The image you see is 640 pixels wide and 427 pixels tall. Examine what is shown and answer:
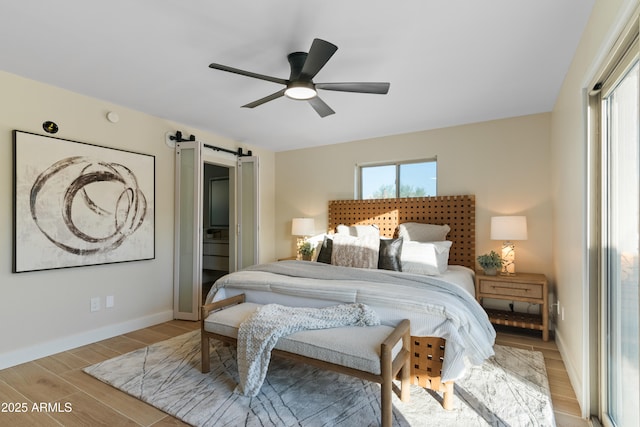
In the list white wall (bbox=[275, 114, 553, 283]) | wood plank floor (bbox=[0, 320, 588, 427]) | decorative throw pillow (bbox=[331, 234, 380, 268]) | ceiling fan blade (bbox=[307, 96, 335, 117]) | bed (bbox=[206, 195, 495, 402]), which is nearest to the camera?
wood plank floor (bbox=[0, 320, 588, 427])

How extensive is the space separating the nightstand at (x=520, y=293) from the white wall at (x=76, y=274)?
Result: 364cm

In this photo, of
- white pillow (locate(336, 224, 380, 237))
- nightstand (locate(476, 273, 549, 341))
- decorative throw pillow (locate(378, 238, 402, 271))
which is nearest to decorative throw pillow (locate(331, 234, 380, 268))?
decorative throw pillow (locate(378, 238, 402, 271))

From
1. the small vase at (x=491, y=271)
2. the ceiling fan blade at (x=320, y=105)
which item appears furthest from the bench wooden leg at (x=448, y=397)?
the ceiling fan blade at (x=320, y=105)

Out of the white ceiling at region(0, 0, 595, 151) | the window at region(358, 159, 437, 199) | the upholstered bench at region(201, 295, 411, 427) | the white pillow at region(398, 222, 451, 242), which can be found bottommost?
the upholstered bench at region(201, 295, 411, 427)

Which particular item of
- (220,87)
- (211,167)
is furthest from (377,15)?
(211,167)

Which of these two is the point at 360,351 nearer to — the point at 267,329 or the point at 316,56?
the point at 267,329

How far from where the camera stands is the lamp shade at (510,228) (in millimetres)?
3324

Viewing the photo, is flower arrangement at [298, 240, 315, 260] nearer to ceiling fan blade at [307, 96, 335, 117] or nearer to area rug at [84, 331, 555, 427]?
area rug at [84, 331, 555, 427]

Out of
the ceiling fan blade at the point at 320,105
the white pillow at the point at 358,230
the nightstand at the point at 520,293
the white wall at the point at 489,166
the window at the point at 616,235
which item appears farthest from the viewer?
the white pillow at the point at 358,230

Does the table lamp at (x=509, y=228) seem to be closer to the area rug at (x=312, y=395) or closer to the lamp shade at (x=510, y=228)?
the lamp shade at (x=510, y=228)

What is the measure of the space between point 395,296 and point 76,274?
299cm

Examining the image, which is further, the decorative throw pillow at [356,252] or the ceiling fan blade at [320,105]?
the decorative throw pillow at [356,252]

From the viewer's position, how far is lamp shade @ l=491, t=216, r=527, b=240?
10.9 ft

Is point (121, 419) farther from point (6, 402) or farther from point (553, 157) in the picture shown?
point (553, 157)
